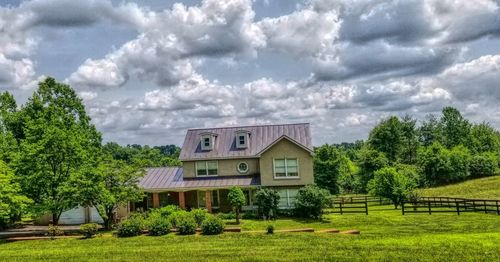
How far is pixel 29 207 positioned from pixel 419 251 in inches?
992

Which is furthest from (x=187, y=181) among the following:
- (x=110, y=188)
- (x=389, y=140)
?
(x=389, y=140)

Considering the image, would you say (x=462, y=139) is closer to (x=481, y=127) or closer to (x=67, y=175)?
(x=481, y=127)

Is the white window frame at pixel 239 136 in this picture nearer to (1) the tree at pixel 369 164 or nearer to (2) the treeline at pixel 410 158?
(2) the treeline at pixel 410 158

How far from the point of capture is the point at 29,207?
31.2m

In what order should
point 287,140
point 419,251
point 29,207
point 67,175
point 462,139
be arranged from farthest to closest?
point 462,139 → point 287,140 → point 67,175 → point 29,207 → point 419,251

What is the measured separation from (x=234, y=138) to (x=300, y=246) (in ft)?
71.5

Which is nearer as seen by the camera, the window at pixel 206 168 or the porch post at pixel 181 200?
the porch post at pixel 181 200

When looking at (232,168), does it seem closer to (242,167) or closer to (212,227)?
(242,167)

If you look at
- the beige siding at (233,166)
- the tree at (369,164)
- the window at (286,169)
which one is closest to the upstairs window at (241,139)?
the beige siding at (233,166)

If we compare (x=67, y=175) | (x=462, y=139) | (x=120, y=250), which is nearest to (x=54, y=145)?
(x=67, y=175)

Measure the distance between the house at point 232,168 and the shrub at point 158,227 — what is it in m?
10.6

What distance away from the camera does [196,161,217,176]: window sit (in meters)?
42.3

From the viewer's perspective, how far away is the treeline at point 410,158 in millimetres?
72438

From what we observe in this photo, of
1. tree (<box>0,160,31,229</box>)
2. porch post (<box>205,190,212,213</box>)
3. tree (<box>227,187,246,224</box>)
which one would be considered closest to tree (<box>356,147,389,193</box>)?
porch post (<box>205,190,212,213</box>)
